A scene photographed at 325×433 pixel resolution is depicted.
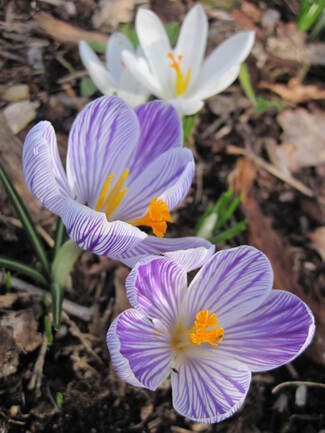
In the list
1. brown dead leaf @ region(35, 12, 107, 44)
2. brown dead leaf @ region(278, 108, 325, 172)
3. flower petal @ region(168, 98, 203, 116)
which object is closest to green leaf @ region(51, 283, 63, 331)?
flower petal @ region(168, 98, 203, 116)

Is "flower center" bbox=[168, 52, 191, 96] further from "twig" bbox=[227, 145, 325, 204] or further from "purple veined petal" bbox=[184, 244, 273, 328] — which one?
"purple veined petal" bbox=[184, 244, 273, 328]

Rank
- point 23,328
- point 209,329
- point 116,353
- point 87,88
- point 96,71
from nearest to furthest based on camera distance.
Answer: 1. point 116,353
2. point 209,329
3. point 23,328
4. point 96,71
5. point 87,88

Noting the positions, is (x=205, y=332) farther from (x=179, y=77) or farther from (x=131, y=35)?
(x=131, y=35)

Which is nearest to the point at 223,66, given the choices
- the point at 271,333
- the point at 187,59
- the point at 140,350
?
the point at 187,59

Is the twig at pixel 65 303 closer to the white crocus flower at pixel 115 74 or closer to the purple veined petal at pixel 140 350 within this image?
the purple veined petal at pixel 140 350

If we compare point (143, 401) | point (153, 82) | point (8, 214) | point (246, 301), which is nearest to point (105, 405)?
point (143, 401)

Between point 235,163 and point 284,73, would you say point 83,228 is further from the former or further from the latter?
point 284,73

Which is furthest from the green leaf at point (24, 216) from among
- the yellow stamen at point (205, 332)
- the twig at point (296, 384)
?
the twig at point (296, 384)
